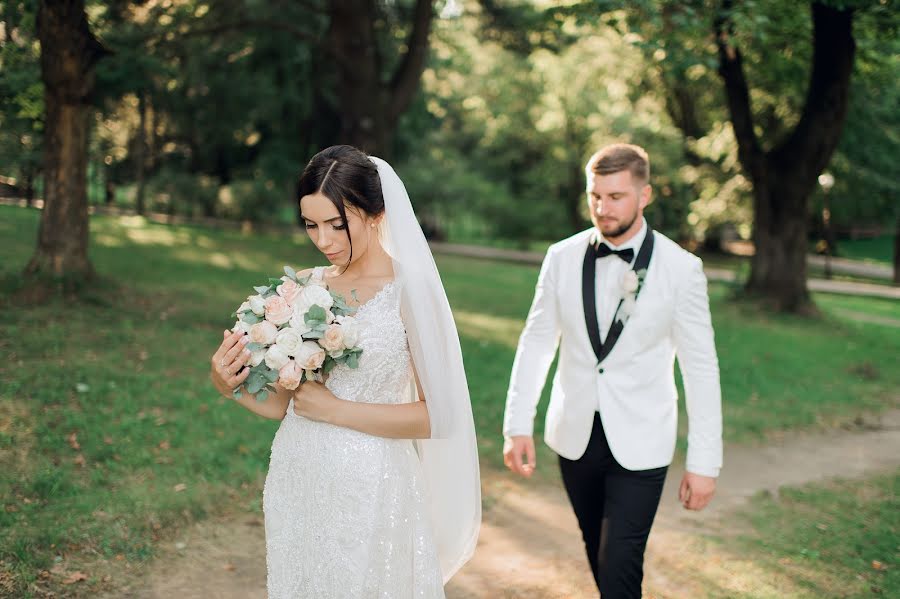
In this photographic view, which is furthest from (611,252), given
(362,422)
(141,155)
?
(141,155)

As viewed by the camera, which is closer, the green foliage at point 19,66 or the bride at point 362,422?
the bride at point 362,422

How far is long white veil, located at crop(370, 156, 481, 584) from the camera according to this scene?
3205 mm

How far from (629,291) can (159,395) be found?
5923 mm

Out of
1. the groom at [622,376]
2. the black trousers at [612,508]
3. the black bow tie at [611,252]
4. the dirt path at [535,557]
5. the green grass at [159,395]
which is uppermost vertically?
the black bow tie at [611,252]

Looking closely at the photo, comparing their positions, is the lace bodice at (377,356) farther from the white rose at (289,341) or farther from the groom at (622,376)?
the groom at (622,376)

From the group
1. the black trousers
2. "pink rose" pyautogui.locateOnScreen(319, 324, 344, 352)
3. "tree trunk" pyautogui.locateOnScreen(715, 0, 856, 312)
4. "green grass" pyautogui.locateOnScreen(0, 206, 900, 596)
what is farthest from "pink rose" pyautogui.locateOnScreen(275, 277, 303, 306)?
"tree trunk" pyautogui.locateOnScreen(715, 0, 856, 312)

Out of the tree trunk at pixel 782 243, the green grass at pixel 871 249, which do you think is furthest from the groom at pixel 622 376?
the green grass at pixel 871 249

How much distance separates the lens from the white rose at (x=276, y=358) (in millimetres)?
2916

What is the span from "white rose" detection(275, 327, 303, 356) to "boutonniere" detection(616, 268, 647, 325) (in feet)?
5.45

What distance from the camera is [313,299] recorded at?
3.00 metres

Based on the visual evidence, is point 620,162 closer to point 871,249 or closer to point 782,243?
point 782,243

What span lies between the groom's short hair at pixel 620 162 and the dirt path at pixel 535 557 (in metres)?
2.83

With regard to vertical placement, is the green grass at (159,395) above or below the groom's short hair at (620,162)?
below

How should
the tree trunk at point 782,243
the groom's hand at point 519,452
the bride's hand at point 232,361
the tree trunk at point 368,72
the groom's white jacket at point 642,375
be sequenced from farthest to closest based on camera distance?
the tree trunk at point 782,243 → the tree trunk at point 368,72 → the groom's hand at point 519,452 → the groom's white jacket at point 642,375 → the bride's hand at point 232,361
